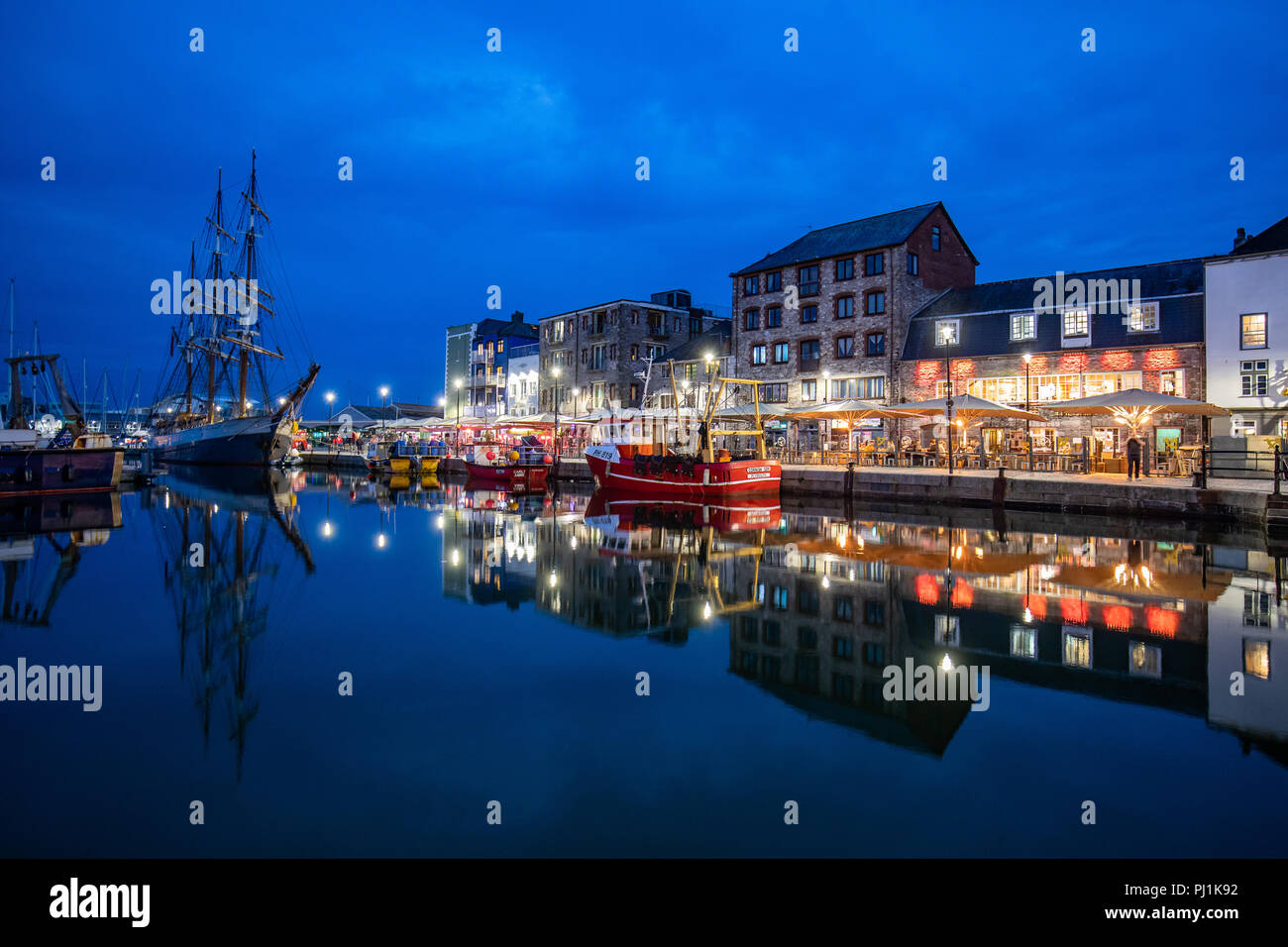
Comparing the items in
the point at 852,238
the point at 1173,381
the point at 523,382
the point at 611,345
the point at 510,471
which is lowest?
the point at 510,471

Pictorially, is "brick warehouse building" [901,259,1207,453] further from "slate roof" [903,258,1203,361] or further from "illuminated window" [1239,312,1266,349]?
"illuminated window" [1239,312,1266,349]

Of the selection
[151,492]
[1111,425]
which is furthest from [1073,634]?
[151,492]

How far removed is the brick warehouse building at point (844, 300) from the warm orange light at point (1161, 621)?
32.8 meters

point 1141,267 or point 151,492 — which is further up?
point 1141,267

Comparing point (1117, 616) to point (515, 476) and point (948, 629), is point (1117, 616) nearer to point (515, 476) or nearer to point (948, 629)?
point (948, 629)

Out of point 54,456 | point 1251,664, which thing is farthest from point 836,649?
point 54,456

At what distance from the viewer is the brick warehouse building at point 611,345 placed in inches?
2431

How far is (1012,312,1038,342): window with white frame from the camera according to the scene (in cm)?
3884

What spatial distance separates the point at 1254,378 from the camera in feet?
108

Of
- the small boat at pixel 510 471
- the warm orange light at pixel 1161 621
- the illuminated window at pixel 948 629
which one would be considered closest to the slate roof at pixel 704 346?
the small boat at pixel 510 471

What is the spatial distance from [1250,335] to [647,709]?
36.7 m
